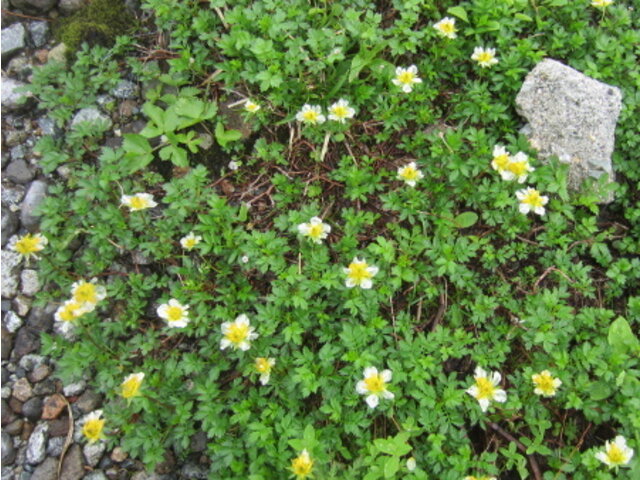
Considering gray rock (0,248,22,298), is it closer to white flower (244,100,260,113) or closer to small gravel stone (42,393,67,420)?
small gravel stone (42,393,67,420)

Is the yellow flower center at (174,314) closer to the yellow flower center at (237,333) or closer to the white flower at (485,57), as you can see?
the yellow flower center at (237,333)

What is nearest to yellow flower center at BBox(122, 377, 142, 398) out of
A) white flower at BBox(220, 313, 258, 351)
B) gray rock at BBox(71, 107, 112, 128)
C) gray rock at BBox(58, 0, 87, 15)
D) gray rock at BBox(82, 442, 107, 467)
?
white flower at BBox(220, 313, 258, 351)

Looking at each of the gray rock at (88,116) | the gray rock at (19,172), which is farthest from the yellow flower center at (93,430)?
the gray rock at (88,116)

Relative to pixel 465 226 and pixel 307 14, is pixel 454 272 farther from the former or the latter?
pixel 307 14

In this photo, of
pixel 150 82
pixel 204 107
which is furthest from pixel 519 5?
pixel 150 82

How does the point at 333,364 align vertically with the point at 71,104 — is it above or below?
below

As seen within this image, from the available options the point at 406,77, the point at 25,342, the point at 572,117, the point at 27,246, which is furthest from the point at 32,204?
the point at 572,117
